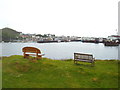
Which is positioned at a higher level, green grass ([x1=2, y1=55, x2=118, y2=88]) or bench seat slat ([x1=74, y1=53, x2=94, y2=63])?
bench seat slat ([x1=74, y1=53, x2=94, y2=63])

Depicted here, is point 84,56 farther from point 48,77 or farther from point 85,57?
point 48,77

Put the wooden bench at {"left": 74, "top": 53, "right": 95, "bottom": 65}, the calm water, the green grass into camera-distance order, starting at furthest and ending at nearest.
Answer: the calm water, the wooden bench at {"left": 74, "top": 53, "right": 95, "bottom": 65}, the green grass

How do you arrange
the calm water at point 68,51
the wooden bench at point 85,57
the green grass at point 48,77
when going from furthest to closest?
1. the calm water at point 68,51
2. the wooden bench at point 85,57
3. the green grass at point 48,77

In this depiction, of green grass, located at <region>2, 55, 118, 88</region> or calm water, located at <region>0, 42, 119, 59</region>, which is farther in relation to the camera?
calm water, located at <region>0, 42, 119, 59</region>

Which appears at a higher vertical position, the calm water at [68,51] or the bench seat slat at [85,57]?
the bench seat slat at [85,57]

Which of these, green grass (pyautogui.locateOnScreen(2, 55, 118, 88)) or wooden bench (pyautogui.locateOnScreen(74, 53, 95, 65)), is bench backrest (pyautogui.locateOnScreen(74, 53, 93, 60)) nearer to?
wooden bench (pyautogui.locateOnScreen(74, 53, 95, 65))

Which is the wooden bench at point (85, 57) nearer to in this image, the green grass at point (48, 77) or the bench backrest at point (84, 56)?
the bench backrest at point (84, 56)

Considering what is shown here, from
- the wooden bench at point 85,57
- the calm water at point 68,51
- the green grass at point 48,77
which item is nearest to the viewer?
the green grass at point 48,77

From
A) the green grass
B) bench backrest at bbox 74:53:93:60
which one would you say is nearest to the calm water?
bench backrest at bbox 74:53:93:60

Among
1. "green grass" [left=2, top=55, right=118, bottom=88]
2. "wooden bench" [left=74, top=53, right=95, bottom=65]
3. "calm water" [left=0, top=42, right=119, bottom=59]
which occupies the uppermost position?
"wooden bench" [left=74, top=53, right=95, bottom=65]

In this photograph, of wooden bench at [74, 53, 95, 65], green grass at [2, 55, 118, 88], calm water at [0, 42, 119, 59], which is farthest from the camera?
calm water at [0, 42, 119, 59]

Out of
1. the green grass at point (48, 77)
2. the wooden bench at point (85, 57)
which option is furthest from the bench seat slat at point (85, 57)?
the green grass at point (48, 77)

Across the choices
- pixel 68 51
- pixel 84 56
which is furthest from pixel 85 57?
pixel 68 51

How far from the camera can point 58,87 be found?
6.41 meters
